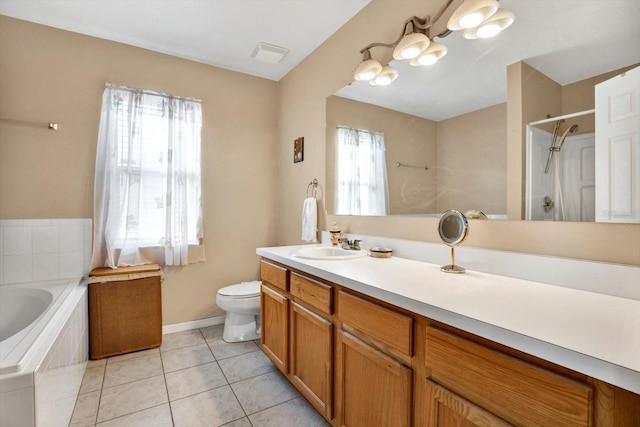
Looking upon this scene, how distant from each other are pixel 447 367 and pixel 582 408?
0.31 metres

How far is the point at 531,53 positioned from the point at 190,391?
A: 253 cm

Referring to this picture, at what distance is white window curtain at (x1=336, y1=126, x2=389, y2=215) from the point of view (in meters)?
1.98

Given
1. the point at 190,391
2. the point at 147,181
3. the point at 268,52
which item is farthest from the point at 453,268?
the point at 147,181

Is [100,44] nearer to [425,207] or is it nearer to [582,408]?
[425,207]

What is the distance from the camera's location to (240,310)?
2.48 meters

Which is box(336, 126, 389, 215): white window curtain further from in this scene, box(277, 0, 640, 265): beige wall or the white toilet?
the white toilet

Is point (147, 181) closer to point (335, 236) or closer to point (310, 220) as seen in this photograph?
point (310, 220)

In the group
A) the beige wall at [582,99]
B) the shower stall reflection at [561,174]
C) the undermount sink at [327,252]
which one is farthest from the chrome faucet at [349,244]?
the beige wall at [582,99]

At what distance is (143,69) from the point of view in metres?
2.59

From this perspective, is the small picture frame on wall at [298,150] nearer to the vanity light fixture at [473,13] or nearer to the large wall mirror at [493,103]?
the large wall mirror at [493,103]

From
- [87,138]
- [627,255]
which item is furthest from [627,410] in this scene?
[87,138]

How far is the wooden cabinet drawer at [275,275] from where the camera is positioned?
1.76 m

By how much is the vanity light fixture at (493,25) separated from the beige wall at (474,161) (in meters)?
0.32

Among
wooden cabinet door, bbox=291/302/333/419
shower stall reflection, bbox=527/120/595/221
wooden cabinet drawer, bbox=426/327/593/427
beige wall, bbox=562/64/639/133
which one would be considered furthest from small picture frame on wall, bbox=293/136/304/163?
wooden cabinet drawer, bbox=426/327/593/427
